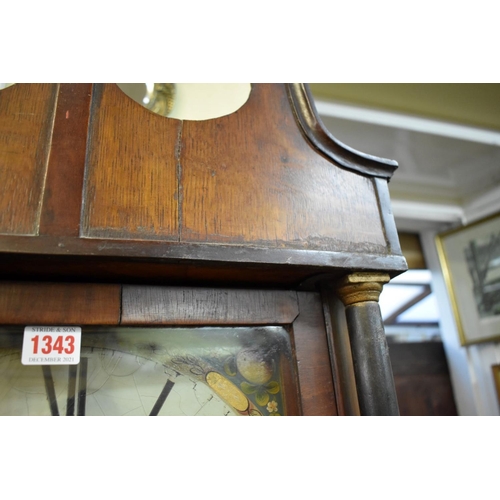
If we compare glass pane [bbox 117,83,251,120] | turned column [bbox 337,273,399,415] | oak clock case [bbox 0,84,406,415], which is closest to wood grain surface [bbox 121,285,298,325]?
oak clock case [bbox 0,84,406,415]

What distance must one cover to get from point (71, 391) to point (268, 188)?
47 centimetres

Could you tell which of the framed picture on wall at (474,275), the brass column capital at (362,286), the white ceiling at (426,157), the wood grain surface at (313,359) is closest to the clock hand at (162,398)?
the wood grain surface at (313,359)

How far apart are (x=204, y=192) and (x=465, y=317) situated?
2.54 m

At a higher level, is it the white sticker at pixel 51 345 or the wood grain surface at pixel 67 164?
the wood grain surface at pixel 67 164

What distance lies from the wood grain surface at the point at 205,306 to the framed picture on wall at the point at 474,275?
224 cm

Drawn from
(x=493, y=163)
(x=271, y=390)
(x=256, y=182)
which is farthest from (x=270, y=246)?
(x=493, y=163)

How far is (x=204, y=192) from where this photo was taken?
805 mm

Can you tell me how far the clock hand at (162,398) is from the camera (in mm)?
830

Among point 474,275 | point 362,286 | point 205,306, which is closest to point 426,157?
point 474,275

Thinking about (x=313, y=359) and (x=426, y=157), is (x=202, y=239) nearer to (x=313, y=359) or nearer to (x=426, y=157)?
(x=313, y=359)

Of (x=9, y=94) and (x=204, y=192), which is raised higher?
(x=9, y=94)

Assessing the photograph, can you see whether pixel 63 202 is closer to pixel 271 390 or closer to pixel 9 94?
pixel 9 94

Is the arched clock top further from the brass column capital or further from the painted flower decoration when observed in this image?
the painted flower decoration

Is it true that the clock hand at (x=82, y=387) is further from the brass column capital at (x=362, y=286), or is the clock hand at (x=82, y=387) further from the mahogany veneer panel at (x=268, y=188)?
the brass column capital at (x=362, y=286)
